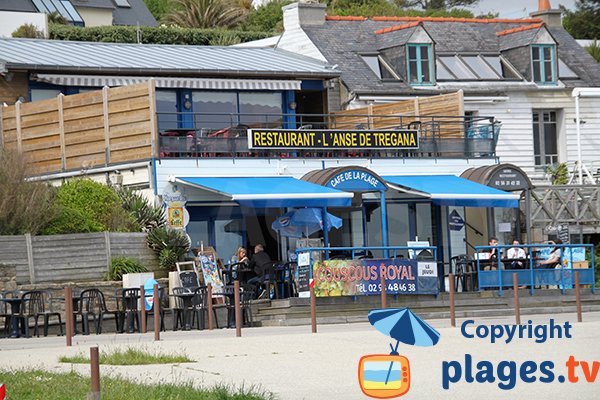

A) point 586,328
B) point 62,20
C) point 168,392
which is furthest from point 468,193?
point 62,20

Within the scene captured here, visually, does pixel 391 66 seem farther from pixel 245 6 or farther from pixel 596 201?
pixel 245 6

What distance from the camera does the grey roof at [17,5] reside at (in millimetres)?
62475

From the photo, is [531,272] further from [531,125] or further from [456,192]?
[531,125]

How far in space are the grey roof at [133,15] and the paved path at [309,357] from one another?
47.1 meters

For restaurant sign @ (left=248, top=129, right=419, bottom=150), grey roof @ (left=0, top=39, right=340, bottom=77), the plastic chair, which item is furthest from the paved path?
grey roof @ (left=0, top=39, right=340, bottom=77)

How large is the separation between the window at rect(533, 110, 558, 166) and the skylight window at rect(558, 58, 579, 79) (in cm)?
146

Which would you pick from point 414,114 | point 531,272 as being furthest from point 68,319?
point 414,114

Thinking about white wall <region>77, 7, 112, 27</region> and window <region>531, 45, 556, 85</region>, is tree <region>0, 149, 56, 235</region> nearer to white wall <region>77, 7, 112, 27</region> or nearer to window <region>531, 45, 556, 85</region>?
window <region>531, 45, 556, 85</region>

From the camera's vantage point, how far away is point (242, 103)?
121 feet

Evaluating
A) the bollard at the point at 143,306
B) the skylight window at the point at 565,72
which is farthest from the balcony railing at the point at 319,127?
the bollard at the point at 143,306

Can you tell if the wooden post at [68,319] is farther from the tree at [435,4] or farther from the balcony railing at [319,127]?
the tree at [435,4]

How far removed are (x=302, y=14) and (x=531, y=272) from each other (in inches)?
573

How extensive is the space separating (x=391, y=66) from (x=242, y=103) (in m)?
6.83

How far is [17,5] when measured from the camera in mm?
63656
